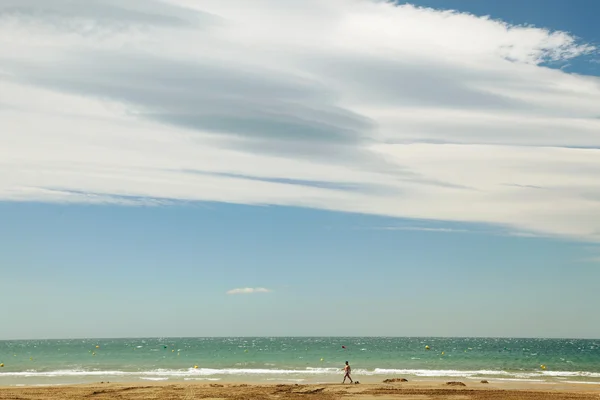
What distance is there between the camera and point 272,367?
55.9m

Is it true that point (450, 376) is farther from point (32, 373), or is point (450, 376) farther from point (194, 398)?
point (32, 373)

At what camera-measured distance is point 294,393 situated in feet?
99.2

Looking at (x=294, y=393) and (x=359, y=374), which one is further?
(x=359, y=374)

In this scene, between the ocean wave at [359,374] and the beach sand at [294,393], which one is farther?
the ocean wave at [359,374]

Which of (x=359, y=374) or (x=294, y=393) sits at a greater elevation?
(x=294, y=393)

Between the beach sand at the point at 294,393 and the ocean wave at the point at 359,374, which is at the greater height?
the beach sand at the point at 294,393

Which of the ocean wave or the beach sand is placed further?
the ocean wave

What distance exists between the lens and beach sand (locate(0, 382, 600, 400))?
94.3ft

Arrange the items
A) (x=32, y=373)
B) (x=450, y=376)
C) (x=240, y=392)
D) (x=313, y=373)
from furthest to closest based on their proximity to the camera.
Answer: (x=32, y=373)
(x=313, y=373)
(x=450, y=376)
(x=240, y=392)

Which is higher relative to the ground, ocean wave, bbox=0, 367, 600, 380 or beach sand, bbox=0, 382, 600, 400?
beach sand, bbox=0, 382, 600, 400

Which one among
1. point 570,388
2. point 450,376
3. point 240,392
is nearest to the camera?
point 240,392

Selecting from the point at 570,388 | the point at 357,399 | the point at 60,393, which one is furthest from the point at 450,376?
the point at 60,393

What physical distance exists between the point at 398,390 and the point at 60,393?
17.9 metres

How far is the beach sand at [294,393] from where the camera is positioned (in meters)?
28.7
